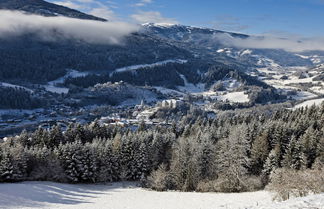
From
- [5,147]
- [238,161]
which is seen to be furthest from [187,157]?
[5,147]

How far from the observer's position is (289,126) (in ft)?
304

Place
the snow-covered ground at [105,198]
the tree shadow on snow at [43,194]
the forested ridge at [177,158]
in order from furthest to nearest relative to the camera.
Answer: the forested ridge at [177,158] < the tree shadow on snow at [43,194] < the snow-covered ground at [105,198]

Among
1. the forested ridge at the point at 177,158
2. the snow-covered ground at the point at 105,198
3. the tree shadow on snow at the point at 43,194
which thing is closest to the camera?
the snow-covered ground at the point at 105,198

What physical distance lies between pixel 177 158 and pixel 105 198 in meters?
22.1

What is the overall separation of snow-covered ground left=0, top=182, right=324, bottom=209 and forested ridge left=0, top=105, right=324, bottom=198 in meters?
5.21

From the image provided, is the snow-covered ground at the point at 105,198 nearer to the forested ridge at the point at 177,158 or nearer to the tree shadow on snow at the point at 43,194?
the tree shadow on snow at the point at 43,194

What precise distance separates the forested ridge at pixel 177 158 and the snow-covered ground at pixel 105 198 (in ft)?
17.1

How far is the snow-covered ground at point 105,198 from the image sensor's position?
54.7 meters

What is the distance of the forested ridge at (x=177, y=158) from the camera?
2876 inches

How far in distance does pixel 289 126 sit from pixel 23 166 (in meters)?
72.7

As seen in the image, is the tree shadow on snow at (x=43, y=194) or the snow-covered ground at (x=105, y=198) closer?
the snow-covered ground at (x=105, y=198)

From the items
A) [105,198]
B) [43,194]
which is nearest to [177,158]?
[105,198]

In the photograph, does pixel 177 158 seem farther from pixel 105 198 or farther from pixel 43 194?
pixel 43 194

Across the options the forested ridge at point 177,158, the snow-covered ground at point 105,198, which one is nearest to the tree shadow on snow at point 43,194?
the snow-covered ground at point 105,198
